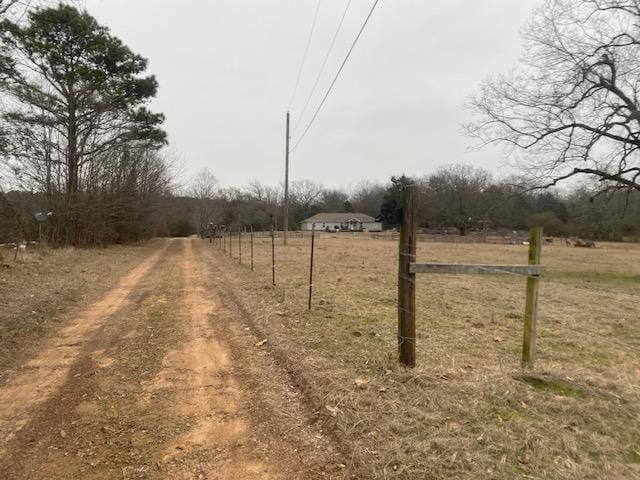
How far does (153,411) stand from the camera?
3.64 meters

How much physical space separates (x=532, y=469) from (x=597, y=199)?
2032 centimetres

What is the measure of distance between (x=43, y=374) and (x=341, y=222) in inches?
3851

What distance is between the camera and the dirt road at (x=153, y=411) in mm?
2857

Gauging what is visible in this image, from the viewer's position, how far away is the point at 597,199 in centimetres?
1911

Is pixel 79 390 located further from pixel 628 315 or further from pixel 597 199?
pixel 597 199

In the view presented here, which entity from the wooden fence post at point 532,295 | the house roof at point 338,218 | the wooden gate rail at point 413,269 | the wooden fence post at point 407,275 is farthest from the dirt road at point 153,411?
the house roof at point 338,218

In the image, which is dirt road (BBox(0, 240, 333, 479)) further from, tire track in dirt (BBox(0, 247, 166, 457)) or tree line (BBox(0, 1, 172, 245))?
tree line (BBox(0, 1, 172, 245))

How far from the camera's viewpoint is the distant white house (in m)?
100

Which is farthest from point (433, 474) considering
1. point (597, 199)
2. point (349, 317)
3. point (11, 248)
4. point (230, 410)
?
point (597, 199)

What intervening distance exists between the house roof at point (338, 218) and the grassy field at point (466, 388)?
91.3 meters

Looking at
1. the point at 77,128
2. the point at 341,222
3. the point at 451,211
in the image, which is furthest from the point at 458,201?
the point at 77,128

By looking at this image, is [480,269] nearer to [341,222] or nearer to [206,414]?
[206,414]

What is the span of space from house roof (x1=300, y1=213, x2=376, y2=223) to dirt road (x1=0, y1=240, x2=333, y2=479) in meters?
93.1

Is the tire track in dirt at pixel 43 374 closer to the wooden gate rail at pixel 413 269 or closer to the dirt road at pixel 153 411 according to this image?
the dirt road at pixel 153 411
